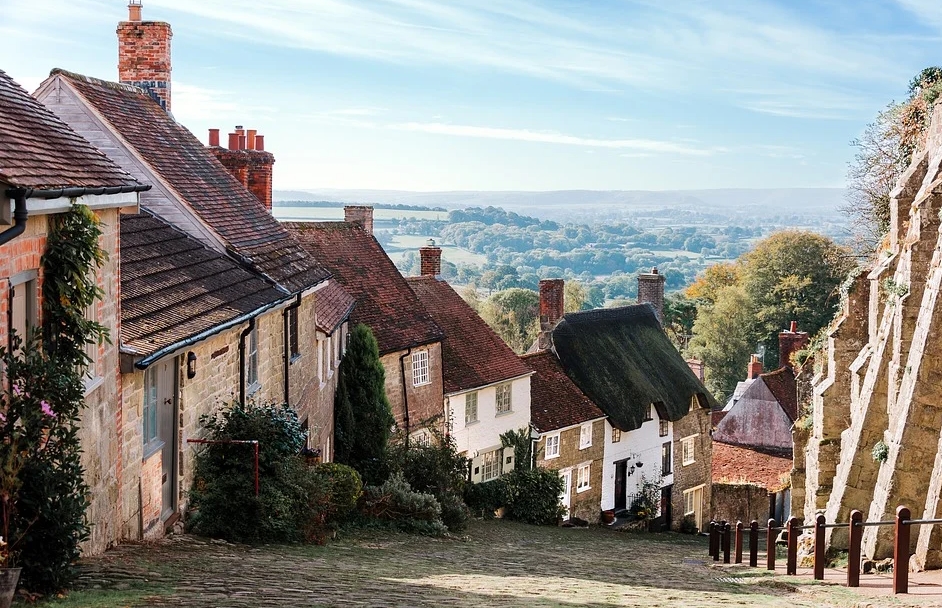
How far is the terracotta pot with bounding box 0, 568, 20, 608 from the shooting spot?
23.3 feet

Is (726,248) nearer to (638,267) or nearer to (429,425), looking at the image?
(638,267)

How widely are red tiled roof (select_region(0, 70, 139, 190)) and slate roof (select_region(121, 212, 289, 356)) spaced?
1.84m

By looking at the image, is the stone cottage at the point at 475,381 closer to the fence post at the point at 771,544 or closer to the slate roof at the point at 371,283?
the slate roof at the point at 371,283

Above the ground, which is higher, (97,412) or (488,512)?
(97,412)

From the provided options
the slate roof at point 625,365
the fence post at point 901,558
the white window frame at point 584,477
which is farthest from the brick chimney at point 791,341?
the fence post at point 901,558

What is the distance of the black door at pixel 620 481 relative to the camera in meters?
38.0

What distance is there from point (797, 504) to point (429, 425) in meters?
10.1

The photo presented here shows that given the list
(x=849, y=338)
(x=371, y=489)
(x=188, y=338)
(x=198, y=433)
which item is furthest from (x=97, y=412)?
(x=849, y=338)

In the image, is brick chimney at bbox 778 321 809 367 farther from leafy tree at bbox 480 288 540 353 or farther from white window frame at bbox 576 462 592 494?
leafy tree at bbox 480 288 540 353

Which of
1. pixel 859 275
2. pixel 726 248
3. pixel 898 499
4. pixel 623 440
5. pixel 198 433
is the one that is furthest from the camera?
pixel 726 248

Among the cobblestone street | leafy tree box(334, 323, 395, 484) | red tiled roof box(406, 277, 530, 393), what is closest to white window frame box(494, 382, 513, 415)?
red tiled roof box(406, 277, 530, 393)

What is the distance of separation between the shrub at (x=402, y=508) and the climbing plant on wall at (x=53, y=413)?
10590 mm

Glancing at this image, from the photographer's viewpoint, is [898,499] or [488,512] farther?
[488,512]

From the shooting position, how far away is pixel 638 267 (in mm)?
181000
